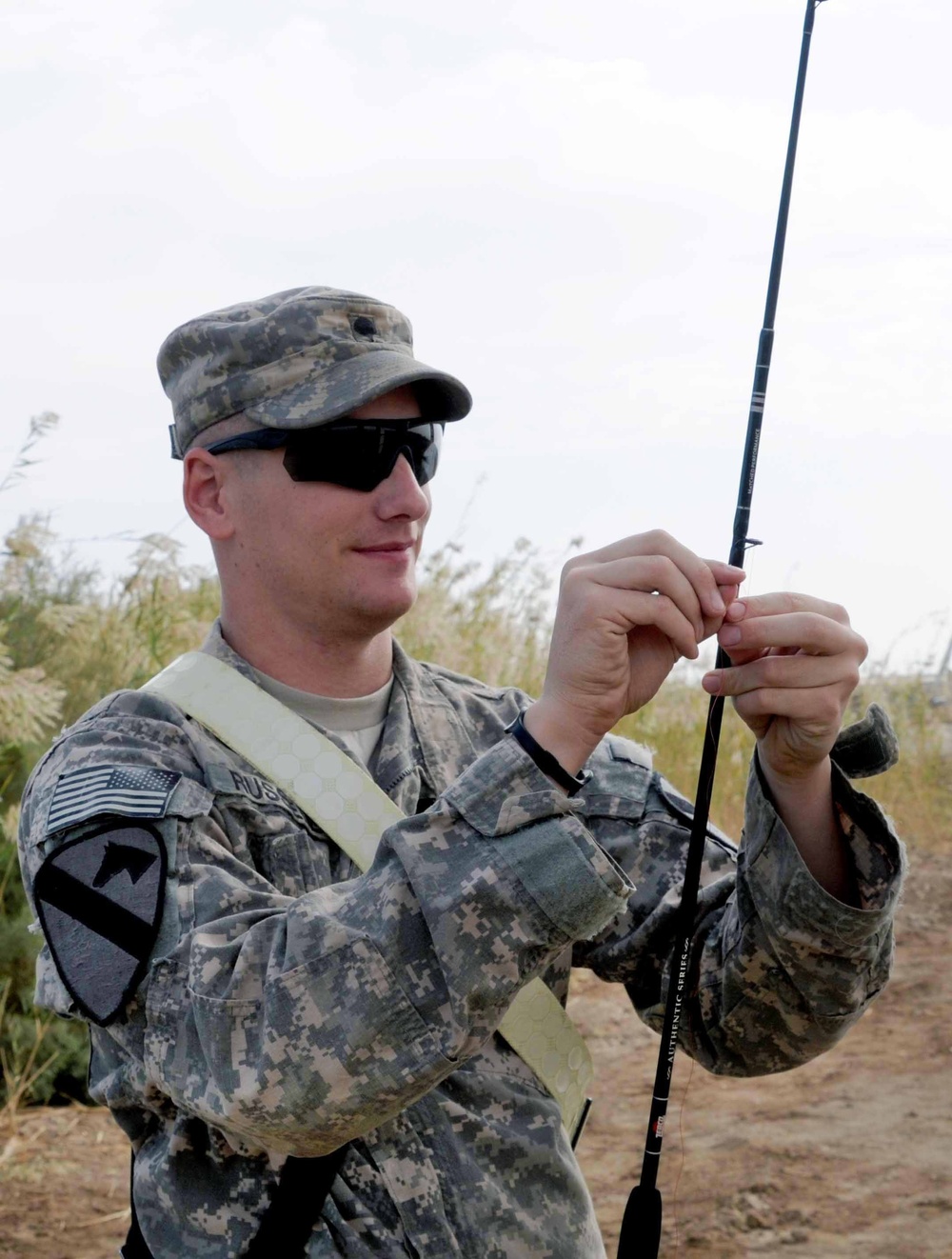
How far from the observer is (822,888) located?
2236 millimetres

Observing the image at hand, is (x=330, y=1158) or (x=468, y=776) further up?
(x=468, y=776)

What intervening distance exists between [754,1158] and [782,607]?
11.6 feet

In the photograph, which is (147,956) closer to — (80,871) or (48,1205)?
(80,871)

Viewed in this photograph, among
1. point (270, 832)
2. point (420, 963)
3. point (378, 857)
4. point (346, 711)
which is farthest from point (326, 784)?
point (420, 963)

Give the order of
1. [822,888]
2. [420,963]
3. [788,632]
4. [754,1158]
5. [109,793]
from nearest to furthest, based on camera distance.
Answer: [420,963], [788,632], [109,793], [822,888], [754,1158]

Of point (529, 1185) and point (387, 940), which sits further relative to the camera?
point (529, 1185)

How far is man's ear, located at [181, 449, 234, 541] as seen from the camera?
8.60 ft

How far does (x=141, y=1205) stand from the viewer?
2.21 m

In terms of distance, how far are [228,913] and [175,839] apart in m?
0.15

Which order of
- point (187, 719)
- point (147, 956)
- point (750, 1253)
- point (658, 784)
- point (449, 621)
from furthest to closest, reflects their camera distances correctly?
point (449, 621), point (750, 1253), point (658, 784), point (187, 719), point (147, 956)

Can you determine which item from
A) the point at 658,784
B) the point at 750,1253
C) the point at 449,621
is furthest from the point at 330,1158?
the point at 449,621

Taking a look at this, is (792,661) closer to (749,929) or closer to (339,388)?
(749,929)

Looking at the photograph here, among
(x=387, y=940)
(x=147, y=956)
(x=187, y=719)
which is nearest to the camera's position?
(x=387, y=940)

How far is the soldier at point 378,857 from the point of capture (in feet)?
6.04
